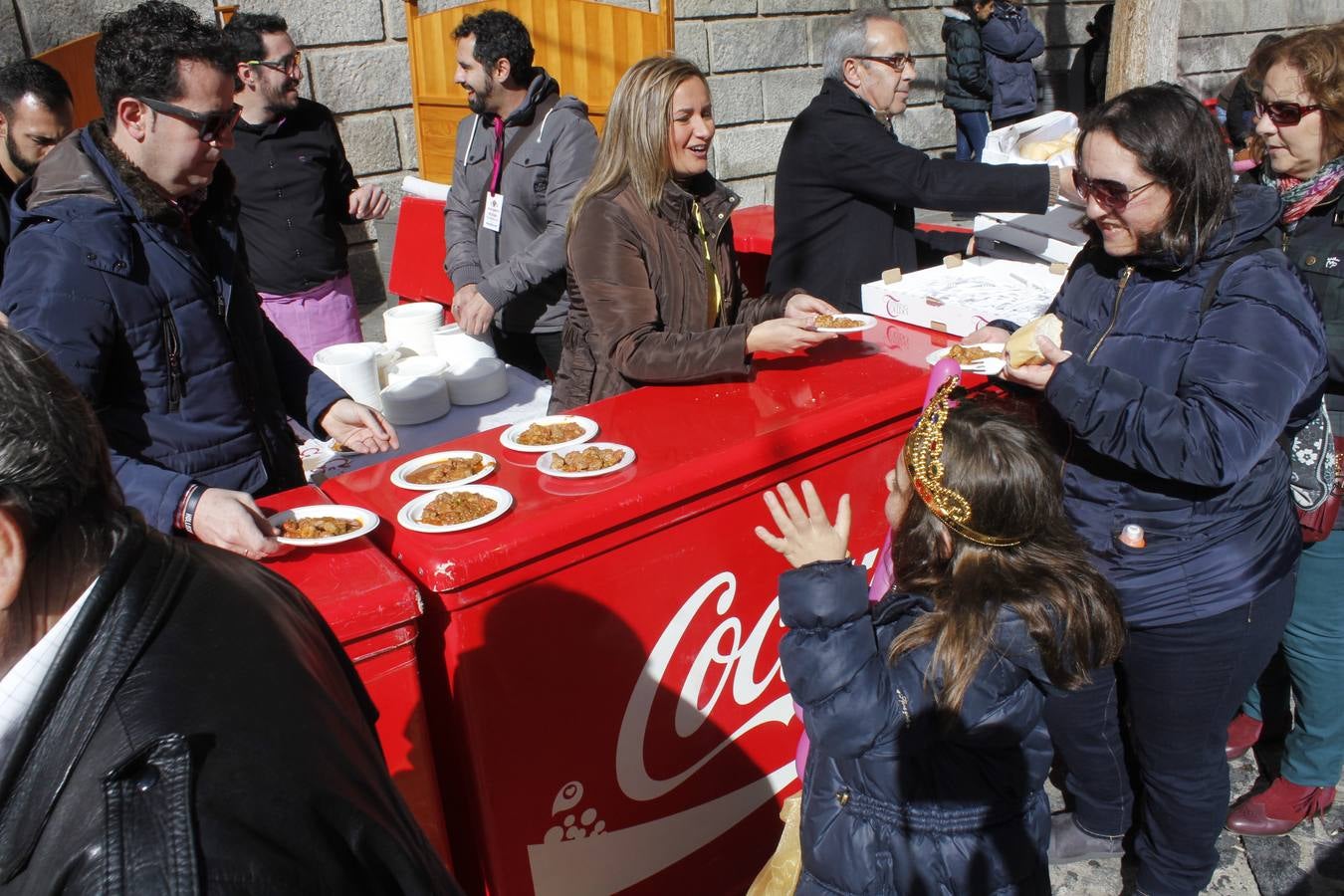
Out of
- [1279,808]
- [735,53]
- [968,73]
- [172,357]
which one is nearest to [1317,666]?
[1279,808]

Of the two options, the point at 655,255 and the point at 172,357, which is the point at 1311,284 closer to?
the point at 655,255

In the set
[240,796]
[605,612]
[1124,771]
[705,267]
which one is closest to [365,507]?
[605,612]

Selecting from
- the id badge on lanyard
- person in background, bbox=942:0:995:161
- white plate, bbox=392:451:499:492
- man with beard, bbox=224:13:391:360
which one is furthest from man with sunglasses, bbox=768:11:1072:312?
person in background, bbox=942:0:995:161

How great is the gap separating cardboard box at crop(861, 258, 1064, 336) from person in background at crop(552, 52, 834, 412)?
645 millimetres

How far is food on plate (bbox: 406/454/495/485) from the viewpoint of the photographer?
241 cm

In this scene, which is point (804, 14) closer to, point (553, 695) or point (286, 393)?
point (286, 393)

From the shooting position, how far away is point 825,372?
117 inches

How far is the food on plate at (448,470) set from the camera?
241 centimetres

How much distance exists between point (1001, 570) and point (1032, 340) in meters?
0.78

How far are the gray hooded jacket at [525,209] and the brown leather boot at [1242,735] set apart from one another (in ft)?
9.88

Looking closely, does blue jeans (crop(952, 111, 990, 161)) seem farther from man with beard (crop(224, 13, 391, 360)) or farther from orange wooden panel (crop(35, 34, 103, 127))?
orange wooden panel (crop(35, 34, 103, 127))

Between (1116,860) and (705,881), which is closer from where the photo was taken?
(705,881)

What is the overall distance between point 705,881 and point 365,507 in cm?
143

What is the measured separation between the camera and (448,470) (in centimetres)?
243
